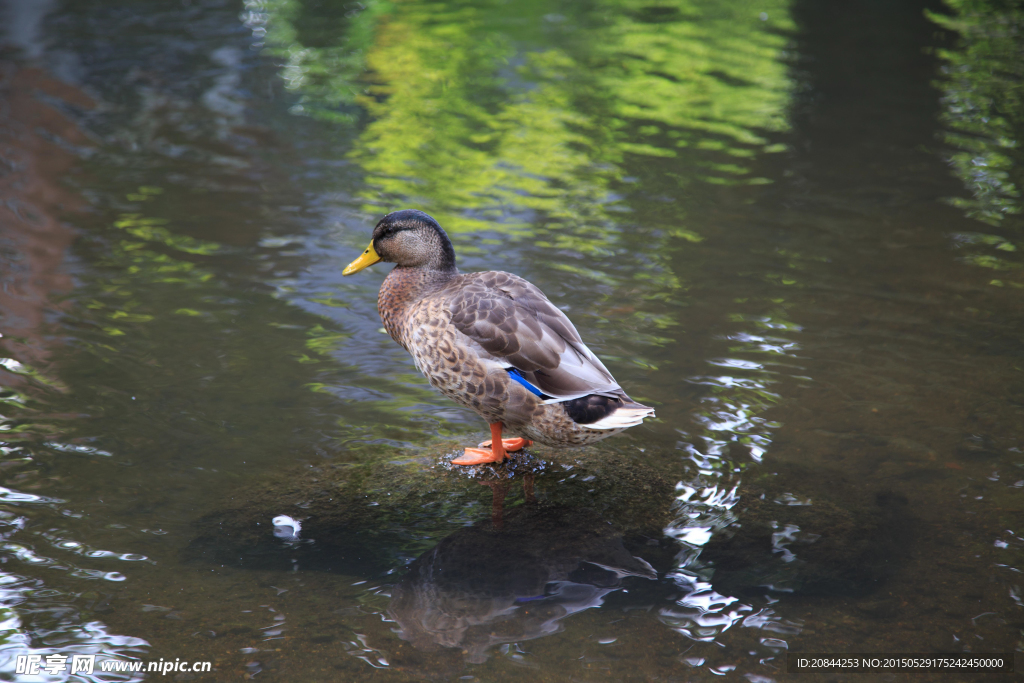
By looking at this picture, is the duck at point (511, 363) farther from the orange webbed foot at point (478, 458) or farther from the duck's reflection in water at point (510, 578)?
the duck's reflection in water at point (510, 578)

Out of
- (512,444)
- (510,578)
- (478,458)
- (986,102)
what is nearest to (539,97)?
(986,102)

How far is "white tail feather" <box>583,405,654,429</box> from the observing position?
397cm

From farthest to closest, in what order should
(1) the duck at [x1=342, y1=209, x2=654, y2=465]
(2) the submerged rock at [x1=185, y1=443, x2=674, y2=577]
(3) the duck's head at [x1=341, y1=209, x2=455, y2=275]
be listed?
(3) the duck's head at [x1=341, y1=209, x2=455, y2=275] → (1) the duck at [x1=342, y1=209, x2=654, y2=465] → (2) the submerged rock at [x1=185, y1=443, x2=674, y2=577]

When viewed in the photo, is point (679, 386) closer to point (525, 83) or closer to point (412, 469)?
point (412, 469)

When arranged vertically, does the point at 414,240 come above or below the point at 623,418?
above

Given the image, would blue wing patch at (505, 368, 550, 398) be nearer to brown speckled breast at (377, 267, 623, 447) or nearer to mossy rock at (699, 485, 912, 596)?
brown speckled breast at (377, 267, 623, 447)

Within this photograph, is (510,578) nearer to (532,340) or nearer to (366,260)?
(532,340)

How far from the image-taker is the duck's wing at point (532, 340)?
13.6 feet

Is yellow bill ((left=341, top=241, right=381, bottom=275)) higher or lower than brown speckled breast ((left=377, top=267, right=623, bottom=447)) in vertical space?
higher

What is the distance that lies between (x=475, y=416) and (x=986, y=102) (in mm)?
9002

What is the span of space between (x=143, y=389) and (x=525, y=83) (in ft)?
26.4

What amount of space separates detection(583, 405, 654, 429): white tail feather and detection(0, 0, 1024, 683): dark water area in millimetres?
513

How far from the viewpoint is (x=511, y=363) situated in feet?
13.7

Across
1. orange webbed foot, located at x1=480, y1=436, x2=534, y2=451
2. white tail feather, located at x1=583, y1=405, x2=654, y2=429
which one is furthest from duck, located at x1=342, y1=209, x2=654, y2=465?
orange webbed foot, located at x1=480, y1=436, x2=534, y2=451
